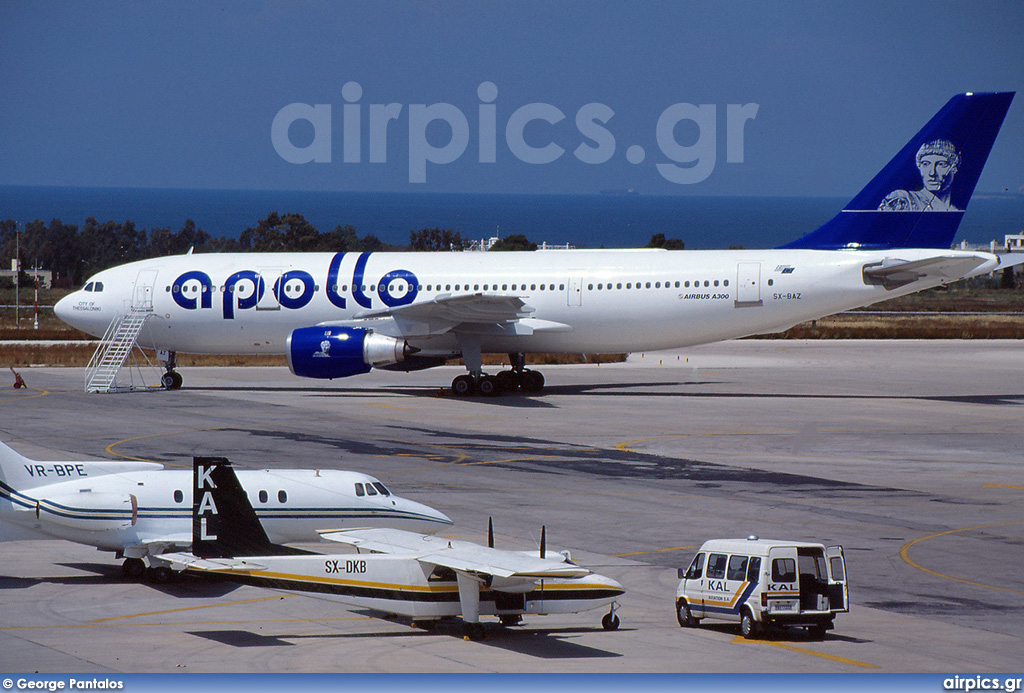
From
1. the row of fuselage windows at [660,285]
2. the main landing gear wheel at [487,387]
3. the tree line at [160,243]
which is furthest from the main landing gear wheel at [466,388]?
the tree line at [160,243]


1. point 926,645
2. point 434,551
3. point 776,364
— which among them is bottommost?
point 926,645

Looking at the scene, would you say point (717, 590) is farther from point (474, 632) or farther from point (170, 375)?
point (170, 375)

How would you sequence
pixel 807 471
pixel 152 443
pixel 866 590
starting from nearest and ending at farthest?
pixel 866 590
pixel 807 471
pixel 152 443

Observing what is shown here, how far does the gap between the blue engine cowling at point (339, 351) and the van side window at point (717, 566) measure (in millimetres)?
27871

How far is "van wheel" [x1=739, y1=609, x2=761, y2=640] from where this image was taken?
17163 mm

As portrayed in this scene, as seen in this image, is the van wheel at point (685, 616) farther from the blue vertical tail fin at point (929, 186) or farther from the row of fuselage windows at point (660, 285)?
the blue vertical tail fin at point (929, 186)

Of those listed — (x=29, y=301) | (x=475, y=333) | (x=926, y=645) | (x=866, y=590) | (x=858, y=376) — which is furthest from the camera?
(x=29, y=301)

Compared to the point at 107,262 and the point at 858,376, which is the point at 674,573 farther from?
the point at 107,262

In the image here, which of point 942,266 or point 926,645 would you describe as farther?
point 942,266

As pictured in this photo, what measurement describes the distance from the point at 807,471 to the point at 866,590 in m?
11.9

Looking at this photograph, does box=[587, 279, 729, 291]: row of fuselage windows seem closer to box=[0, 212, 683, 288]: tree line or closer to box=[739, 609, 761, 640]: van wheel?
box=[739, 609, 761, 640]: van wheel

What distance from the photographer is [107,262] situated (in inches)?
6068

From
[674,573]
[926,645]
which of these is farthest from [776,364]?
[926,645]

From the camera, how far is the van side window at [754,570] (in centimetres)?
1752
